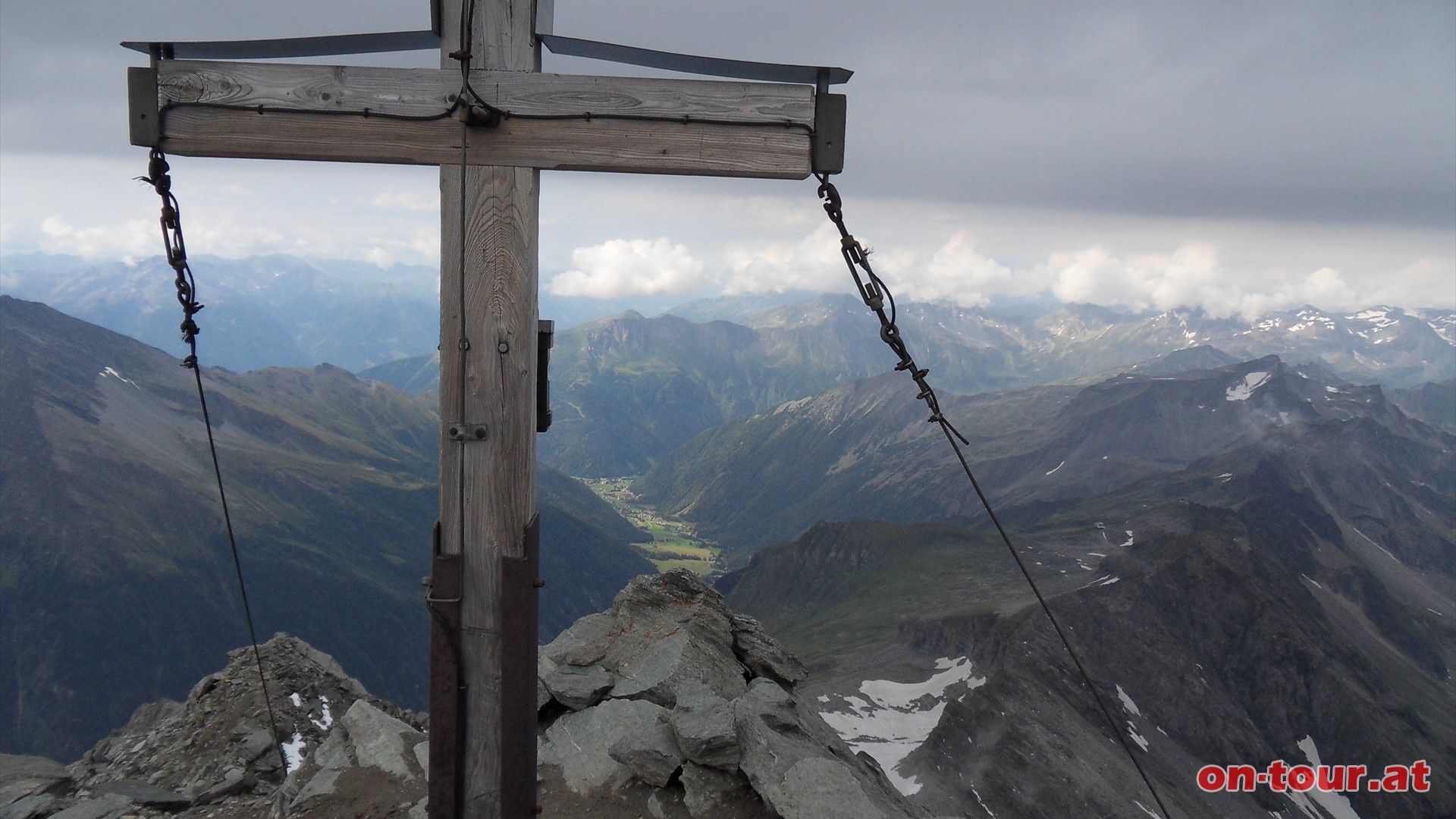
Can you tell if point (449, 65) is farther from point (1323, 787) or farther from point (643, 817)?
point (1323, 787)

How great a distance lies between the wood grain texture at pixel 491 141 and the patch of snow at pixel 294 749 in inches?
642

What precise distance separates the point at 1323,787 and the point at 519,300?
512 ft

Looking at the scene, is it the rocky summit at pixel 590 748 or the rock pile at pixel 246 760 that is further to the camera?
the rock pile at pixel 246 760

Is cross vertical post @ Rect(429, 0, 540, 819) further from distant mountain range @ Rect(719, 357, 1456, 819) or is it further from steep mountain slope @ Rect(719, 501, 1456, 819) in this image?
steep mountain slope @ Rect(719, 501, 1456, 819)

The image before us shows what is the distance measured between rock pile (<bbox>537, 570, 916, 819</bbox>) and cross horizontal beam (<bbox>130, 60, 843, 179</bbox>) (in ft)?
27.0

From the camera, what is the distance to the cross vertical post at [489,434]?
17.8ft

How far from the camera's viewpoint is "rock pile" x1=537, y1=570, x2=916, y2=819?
1069 cm

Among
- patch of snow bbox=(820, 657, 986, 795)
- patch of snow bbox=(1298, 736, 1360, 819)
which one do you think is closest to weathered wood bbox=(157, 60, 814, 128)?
patch of snow bbox=(820, 657, 986, 795)

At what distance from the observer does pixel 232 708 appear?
19.5 metres

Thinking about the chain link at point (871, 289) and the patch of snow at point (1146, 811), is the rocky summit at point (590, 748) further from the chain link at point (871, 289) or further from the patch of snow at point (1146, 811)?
the patch of snow at point (1146, 811)

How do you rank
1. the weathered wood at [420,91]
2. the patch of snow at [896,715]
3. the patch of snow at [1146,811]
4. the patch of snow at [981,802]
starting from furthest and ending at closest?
the patch of snow at [896,715] → the patch of snow at [1146,811] → the patch of snow at [981,802] → the weathered wood at [420,91]

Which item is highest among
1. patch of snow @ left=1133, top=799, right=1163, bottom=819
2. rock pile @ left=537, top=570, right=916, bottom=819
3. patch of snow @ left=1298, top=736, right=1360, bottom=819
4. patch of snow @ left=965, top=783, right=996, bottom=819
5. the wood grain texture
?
the wood grain texture

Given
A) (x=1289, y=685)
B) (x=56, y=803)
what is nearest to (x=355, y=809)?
(x=56, y=803)

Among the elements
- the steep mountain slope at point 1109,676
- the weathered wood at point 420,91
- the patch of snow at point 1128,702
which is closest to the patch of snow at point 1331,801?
the steep mountain slope at point 1109,676
